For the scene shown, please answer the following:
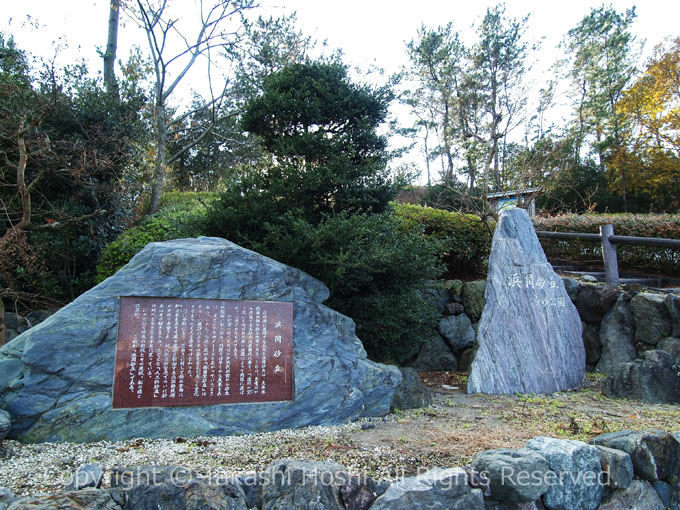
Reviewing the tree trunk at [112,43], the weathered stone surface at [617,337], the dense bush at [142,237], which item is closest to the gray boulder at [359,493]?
the dense bush at [142,237]

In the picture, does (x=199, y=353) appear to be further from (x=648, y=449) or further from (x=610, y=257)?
(x=610, y=257)

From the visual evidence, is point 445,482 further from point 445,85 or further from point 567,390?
point 445,85

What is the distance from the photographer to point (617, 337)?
Answer: 6.01 m

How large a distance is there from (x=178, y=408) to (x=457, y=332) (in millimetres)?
4379

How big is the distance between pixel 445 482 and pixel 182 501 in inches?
57.0

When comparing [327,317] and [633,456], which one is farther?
[327,317]

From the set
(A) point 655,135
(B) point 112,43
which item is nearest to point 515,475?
(B) point 112,43

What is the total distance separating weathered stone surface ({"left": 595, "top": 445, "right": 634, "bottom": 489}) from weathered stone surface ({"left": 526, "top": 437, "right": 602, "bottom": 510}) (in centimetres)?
6

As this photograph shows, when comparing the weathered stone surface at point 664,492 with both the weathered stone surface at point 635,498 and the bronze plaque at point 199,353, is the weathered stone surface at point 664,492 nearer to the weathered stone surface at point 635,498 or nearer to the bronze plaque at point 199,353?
the weathered stone surface at point 635,498

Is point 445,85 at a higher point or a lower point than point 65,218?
higher

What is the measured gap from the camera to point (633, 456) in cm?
312

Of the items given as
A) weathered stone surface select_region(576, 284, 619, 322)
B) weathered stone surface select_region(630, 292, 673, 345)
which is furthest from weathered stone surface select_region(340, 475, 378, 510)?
weathered stone surface select_region(576, 284, 619, 322)

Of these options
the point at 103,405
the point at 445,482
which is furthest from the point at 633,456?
the point at 103,405

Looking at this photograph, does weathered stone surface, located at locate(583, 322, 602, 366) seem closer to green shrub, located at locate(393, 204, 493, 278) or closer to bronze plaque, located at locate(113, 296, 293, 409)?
green shrub, located at locate(393, 204, 493, 278)
